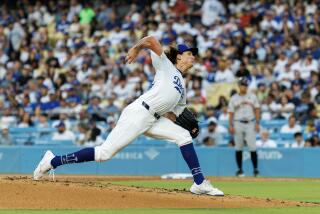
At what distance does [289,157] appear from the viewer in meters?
18.9

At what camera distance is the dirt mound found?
9586mm

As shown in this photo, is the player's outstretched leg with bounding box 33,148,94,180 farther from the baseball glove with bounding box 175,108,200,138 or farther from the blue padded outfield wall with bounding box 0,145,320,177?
the blue padded outfield wall with bounding box 0,145,320,177

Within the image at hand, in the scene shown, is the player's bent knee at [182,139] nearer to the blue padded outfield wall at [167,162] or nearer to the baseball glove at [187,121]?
the baseball glove at [187,121]

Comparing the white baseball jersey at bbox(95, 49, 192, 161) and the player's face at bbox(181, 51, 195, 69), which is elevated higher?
the player's face at bbox(181, 51, 195, 69)

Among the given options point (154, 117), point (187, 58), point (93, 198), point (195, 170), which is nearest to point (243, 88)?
point (187, 58)

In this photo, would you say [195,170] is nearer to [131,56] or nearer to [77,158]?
[77,158]

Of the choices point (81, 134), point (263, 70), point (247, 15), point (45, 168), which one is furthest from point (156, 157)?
point (45, 168)

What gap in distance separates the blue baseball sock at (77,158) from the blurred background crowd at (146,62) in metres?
8.98

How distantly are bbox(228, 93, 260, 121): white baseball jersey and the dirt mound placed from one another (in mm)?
7351

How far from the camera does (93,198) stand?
385 inches

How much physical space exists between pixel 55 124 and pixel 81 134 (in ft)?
3.85

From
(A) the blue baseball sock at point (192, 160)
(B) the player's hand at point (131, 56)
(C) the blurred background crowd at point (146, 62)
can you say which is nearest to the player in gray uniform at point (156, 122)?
(A) the blue baseball sock at point (192, 160)

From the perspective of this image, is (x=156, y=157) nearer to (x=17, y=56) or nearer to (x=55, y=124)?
(x=55, y=124)

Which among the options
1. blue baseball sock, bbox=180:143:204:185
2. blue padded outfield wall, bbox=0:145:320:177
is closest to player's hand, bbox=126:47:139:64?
blue baseball sock, bbox=180:143:204:185
